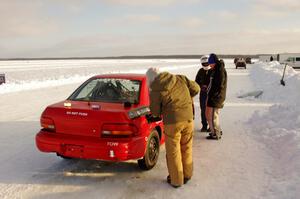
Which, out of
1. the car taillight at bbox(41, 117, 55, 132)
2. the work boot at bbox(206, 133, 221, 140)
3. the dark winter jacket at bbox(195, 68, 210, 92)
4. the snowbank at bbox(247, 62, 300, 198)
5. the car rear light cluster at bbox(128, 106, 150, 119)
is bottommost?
the work boot at bbox(206, 133, 221, 140)

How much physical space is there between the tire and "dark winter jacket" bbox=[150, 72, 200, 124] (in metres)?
0.79

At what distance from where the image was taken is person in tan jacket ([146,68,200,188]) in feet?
15.3

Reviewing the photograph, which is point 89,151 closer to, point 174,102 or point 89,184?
point 89,184

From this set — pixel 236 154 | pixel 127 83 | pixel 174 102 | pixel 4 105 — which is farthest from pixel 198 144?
pixel 4 105

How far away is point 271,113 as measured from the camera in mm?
9000

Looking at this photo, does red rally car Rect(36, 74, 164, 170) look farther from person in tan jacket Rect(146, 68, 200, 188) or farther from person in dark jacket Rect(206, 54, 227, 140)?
person in dark jacket Rect(206, 54, 227, 140)

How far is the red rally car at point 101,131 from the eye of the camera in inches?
192

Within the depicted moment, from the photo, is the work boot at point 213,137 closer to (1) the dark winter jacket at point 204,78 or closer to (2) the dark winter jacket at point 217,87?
(2) the dark winter jacket at point 217,87

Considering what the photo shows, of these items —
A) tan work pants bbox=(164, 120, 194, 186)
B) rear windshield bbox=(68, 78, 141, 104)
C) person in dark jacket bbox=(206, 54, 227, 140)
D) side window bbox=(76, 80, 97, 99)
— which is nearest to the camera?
tan work pants bbox=(164, 120, 194, 186)

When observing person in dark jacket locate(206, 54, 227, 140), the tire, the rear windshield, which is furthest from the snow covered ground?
the rear windshield

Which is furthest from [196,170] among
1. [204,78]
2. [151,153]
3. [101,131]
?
[204,78]

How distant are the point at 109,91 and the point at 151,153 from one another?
1258 millimetres

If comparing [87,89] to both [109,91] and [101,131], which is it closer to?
[109,91]

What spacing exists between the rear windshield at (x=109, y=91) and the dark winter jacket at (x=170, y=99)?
98cm
